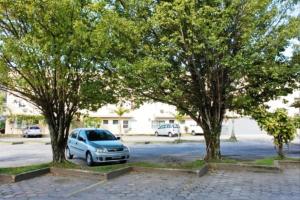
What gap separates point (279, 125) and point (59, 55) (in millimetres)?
9179

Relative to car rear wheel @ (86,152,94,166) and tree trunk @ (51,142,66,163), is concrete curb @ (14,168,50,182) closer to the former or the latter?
tree trunk @ (51,142,66,163)

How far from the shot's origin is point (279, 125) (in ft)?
50.2

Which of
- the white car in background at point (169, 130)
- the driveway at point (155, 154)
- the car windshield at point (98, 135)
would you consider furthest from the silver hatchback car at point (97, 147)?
the white car in background at point (169, 130)

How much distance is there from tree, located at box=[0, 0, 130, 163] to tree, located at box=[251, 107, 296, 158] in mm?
6466

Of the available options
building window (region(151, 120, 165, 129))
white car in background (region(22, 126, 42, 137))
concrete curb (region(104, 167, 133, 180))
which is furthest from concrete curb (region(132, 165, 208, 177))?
building window (region(151, 120, 165, 129))

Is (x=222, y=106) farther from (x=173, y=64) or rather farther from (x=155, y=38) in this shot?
(x=155, y=38)

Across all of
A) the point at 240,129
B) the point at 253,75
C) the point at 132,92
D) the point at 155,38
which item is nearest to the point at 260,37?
the point at 253,75

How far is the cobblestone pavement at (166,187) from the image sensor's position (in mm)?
9688

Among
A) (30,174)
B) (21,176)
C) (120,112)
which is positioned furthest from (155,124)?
(21,176)

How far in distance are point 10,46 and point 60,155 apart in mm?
4639

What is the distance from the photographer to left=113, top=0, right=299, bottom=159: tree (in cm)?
1317

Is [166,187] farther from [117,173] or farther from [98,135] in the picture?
[98,135]

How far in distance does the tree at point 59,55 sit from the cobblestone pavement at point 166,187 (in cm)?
301

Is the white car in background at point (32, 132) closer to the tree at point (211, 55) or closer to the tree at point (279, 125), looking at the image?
the tree at point (211, 55)
